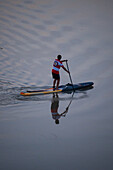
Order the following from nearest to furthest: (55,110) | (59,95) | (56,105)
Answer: (55,110) → (56,105) → (59,95)

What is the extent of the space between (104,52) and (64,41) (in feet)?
15.5

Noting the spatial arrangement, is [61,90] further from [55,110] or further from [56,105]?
[55,110]

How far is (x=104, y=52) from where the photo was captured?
19.5m

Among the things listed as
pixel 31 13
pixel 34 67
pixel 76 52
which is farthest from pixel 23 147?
pixel 31 13

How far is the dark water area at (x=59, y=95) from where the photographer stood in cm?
628

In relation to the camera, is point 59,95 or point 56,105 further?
point 59,95

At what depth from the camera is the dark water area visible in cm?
628

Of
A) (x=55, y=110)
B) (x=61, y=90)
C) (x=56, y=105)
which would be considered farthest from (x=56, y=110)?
(x=61, y=90)

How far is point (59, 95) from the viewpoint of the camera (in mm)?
11617

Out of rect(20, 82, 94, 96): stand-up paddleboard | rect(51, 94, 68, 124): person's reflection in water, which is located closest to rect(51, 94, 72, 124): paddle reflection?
rect(51, 94, 68, 124): person's reflection in water

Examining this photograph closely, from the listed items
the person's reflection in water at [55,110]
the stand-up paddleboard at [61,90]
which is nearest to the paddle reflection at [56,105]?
the person's reflection in water at [55,110]

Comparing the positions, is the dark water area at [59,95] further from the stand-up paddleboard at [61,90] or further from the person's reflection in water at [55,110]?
the stand-up paddleboard at [61,90]

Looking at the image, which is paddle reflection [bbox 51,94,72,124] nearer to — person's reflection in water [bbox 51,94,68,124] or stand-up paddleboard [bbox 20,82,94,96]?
person's reflection in water [bbox 51,94,68,124]

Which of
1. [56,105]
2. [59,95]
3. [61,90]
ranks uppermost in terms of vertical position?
[61,90]
